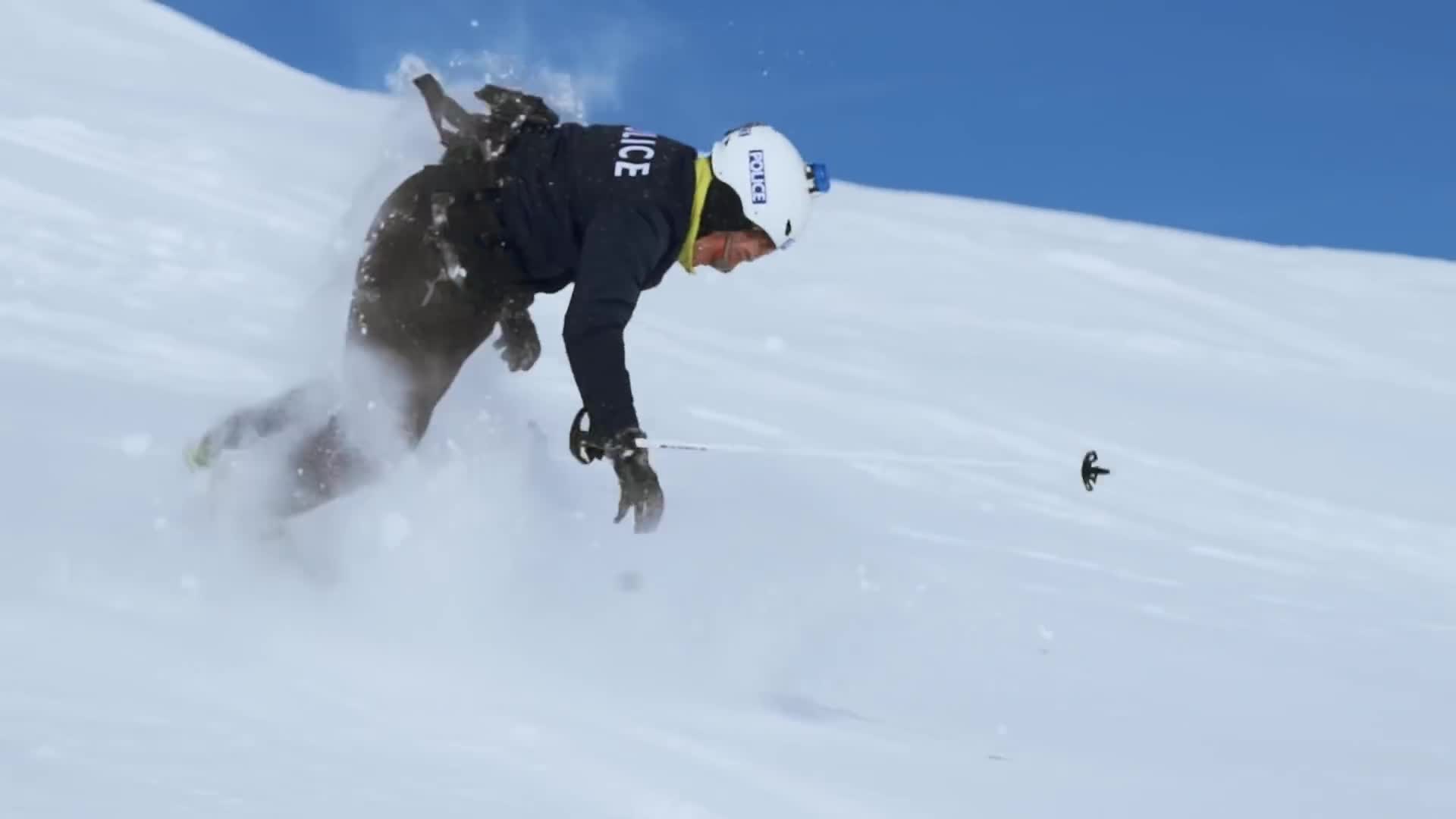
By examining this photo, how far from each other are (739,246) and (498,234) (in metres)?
0.61

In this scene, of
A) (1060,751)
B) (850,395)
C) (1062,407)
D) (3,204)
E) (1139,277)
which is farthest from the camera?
(1139,277)

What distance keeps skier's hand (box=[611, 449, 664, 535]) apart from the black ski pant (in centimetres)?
76

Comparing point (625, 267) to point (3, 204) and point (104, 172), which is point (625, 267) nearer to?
point (3, 204)

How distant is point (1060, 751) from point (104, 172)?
328 inches

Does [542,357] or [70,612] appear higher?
[542,357]

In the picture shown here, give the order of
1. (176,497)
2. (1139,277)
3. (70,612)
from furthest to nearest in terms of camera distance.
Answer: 1. (1139,277)
2. (176,497)
3. (70,612)

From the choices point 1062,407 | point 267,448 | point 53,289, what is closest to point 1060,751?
point 267,448

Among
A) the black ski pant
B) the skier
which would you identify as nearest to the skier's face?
the skier

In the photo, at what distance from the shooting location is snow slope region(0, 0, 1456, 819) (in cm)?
315

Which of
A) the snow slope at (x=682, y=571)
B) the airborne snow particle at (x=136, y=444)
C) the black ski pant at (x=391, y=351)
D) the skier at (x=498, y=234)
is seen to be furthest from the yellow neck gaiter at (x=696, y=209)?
the airborne snow particle at (x=136, y=444)

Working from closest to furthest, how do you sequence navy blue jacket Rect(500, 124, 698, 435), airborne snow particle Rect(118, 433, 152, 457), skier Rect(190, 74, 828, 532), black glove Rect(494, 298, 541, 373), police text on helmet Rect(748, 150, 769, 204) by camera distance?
navy blue jacket Rect(500, 124, 698, 435), skier Rect(190, 74, 828, 532), police text on helmet Rect(748, 150, 769, 204), black glove Rect(494, 298, 541, 373), airborne snow particle Rect(118, 433, 152, 457)

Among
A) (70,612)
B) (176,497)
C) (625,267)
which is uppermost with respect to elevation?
(625,267)

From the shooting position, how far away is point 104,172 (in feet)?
35.4

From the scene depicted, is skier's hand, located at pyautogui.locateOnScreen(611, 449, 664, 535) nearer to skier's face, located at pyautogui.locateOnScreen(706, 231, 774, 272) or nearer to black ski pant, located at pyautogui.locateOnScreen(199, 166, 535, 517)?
skier's face, located at pyautogui.locateOnScreen(706, 231, 774, 272)
